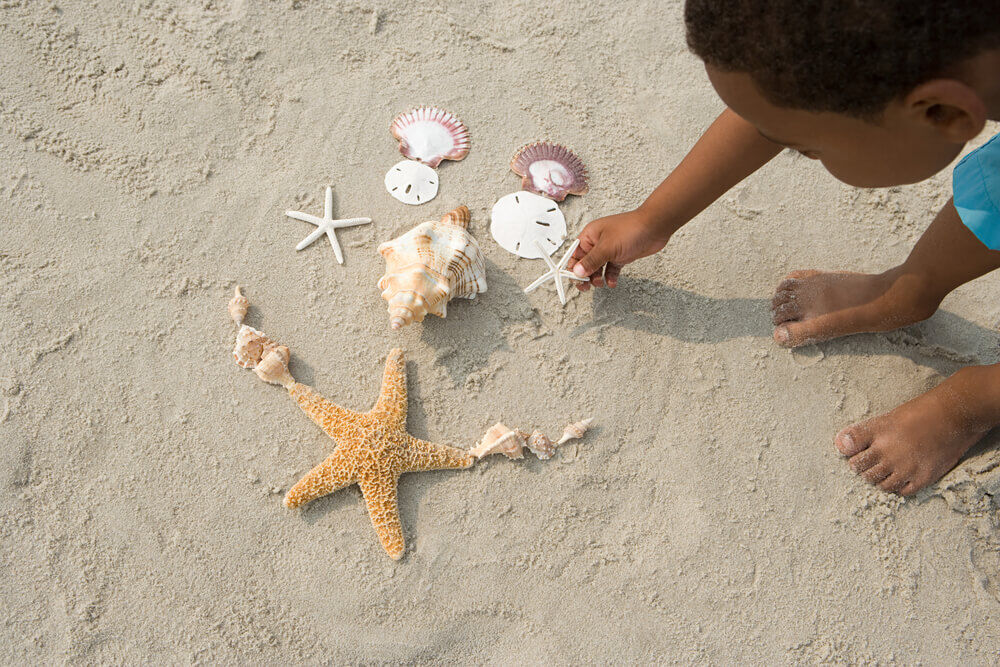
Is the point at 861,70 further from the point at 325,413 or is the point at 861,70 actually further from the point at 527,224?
the point at 325,413

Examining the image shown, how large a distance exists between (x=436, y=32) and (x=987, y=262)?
280 cm

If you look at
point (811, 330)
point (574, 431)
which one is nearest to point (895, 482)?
point (811, 330)

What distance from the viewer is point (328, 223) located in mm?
3260

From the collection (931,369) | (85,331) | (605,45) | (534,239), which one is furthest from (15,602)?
(931,369)

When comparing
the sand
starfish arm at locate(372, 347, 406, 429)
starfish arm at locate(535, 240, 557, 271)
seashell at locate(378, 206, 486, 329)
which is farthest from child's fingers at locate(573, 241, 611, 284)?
starfish arm at locate(372, 347, 406, 429)

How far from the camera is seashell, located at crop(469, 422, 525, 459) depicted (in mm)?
2896

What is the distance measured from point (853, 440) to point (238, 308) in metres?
2.71

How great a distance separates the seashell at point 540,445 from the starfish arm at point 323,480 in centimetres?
73

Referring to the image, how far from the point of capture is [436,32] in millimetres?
3771

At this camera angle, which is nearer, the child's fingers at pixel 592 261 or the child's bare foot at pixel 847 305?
the child's fingers at pixel 592 261

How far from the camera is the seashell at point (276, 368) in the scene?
2945 mm

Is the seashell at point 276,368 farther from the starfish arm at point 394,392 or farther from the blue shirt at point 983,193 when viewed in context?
the blue shirt at point 983,193

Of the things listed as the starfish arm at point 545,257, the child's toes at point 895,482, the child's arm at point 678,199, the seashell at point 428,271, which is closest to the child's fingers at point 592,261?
the child's arm at point 678,199

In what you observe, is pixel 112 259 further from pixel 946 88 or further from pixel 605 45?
pixel 946 88
